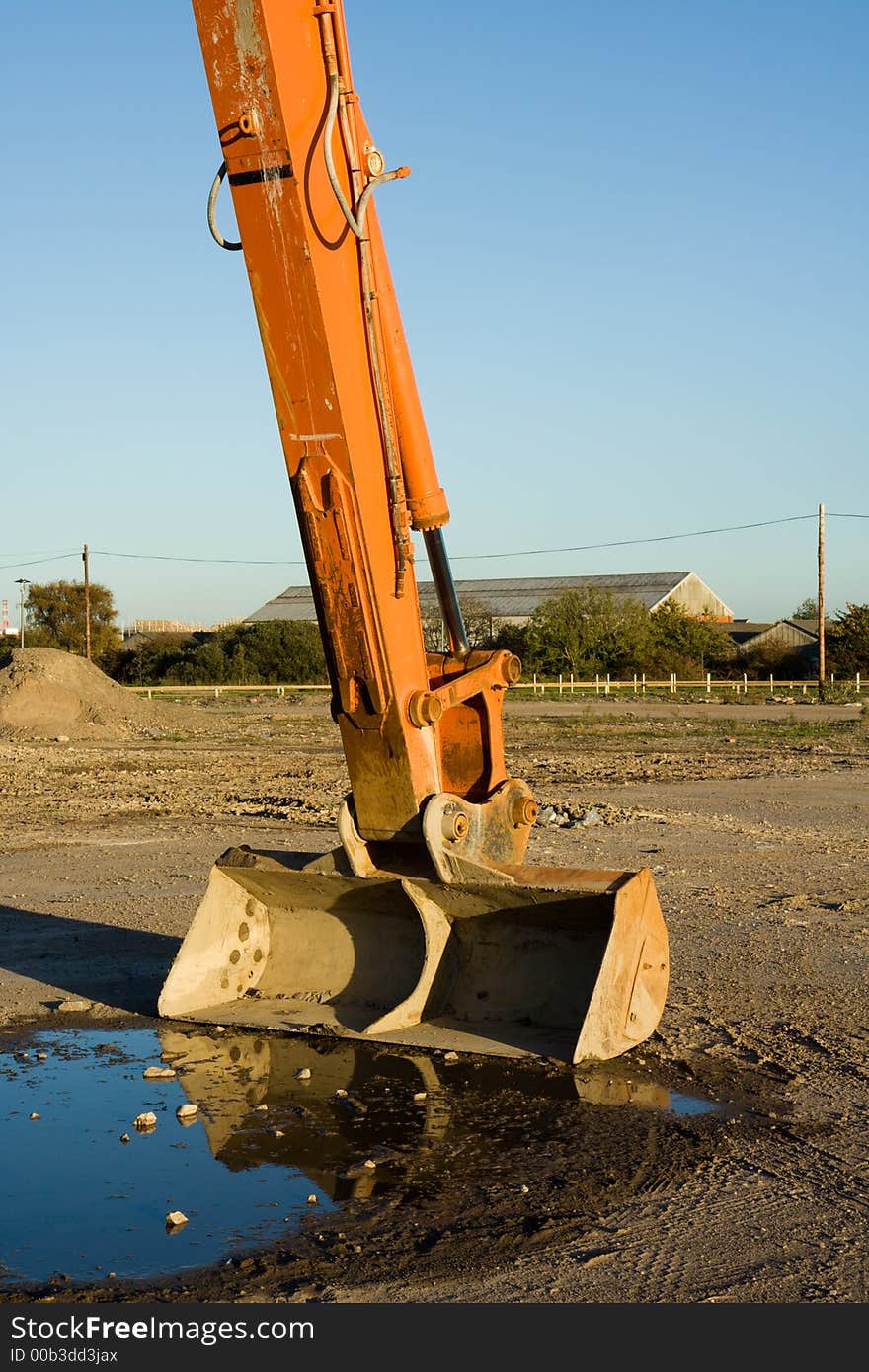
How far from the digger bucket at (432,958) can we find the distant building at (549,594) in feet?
236

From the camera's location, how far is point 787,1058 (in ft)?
20.8

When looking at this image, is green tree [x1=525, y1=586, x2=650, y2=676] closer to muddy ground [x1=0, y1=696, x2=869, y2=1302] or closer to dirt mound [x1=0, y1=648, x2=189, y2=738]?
dirt mound [x1=0, y1=648, x2=189, y2=738]

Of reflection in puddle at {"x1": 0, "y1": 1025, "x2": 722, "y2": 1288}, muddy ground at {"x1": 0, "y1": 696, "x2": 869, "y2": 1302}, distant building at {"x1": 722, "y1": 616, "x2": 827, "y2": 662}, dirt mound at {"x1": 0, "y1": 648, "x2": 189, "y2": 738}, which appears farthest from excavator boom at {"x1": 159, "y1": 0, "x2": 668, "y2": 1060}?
distant building at {"x1": 722, "y1": 616, "x2": 827, "y2": 662}

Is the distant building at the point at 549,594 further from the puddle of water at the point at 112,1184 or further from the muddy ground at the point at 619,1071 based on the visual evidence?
the puddle of water at the point at 112,1184

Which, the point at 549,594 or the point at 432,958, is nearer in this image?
the point at 432,958

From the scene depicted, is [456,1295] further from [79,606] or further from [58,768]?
[79,606]

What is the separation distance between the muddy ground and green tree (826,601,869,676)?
159ft

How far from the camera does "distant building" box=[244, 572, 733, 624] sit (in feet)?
274

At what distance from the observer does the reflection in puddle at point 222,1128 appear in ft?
14.3

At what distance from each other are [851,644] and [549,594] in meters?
24.7

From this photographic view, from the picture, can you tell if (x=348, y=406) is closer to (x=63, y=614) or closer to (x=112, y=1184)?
(x=112, y=1184)

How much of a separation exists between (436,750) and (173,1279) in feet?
9.87

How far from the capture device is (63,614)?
3083 inches

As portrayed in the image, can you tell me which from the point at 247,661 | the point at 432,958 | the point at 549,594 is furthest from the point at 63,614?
the point at 432,958
